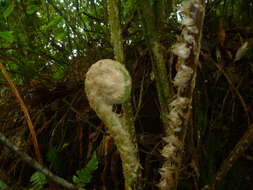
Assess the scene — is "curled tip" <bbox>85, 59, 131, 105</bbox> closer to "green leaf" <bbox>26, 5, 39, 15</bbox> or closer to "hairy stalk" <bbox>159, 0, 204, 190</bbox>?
"hairy stalk" <bbox>159, 0, 204, 190</bbox>

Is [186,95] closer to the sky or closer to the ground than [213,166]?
closer to the sky

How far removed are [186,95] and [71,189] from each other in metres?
0.35

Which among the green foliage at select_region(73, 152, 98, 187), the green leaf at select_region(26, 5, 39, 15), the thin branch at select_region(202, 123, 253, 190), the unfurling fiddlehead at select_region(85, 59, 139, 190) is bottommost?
the green foliage at select_region(73, 152, 98, 187)

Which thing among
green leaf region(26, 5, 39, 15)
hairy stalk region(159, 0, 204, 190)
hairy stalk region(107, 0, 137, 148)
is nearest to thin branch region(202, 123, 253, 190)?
hairy stalk region(159, 0, 204, 190)

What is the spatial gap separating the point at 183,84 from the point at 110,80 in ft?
0.52

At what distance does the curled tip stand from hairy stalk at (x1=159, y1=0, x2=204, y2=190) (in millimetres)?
111

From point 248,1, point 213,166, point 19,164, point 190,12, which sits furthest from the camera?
point 19,164

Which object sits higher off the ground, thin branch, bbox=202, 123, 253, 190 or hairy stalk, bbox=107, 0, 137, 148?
hairy stalk, bbox=107, 0, 137, 148

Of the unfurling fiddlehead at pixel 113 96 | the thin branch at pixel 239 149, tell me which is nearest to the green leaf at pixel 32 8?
the unfurling fiddlehead at pixel 113 96

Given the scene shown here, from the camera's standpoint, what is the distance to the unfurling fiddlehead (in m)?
0.61

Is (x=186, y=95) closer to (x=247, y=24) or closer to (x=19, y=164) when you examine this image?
(x=247, y=24)

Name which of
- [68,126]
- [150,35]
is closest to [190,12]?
[150,35]

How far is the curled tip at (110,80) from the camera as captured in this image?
61 cm

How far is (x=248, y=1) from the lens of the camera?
0.98 metres
